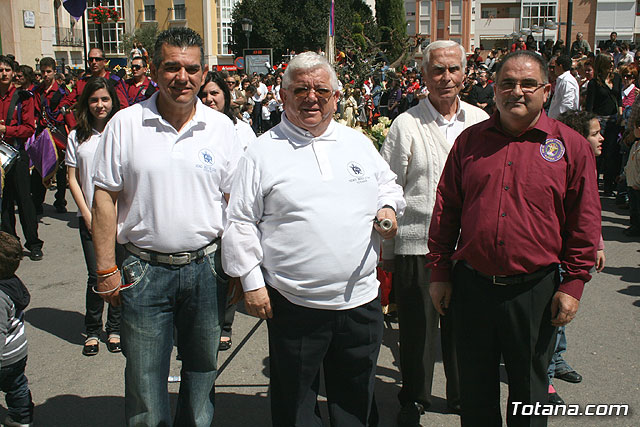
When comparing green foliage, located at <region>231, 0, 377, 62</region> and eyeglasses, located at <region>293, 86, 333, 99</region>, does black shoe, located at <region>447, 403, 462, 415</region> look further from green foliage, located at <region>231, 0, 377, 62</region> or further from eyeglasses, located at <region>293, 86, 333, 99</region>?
green foliage, located at <region>231, 0, 377, 62</region>

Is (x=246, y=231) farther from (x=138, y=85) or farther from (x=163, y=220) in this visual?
(x=138, y=85)

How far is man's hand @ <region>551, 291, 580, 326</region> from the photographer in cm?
276

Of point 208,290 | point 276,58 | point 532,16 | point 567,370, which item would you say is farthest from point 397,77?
point 532,16

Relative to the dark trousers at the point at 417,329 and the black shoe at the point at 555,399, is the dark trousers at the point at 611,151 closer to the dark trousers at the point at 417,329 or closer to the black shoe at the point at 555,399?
the black shoe at the point at 555,399

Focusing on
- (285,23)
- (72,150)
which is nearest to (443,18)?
(285,23)

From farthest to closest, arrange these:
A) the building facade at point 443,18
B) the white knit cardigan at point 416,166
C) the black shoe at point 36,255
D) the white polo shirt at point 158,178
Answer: the building facade at point 443,18 → the black shoe at point 36,255 → the white knit cardigan at point 416,166 → the white polo shirt at point 158,178

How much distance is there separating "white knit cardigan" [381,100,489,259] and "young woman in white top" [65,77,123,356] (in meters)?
2.21

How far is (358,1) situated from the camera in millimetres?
67688

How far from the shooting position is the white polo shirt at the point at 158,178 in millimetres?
2826

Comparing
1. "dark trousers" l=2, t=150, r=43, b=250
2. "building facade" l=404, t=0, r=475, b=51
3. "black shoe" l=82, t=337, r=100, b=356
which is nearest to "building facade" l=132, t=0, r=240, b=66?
"building facade" l=404, t=0, r=475, b=51

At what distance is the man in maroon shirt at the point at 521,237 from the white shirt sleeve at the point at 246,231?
0.98 m

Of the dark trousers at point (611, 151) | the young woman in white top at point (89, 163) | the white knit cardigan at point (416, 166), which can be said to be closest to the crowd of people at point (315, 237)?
the white knit cardigan at point (416, 166)

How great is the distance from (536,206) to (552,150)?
264 mm

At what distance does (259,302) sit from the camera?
278cm
